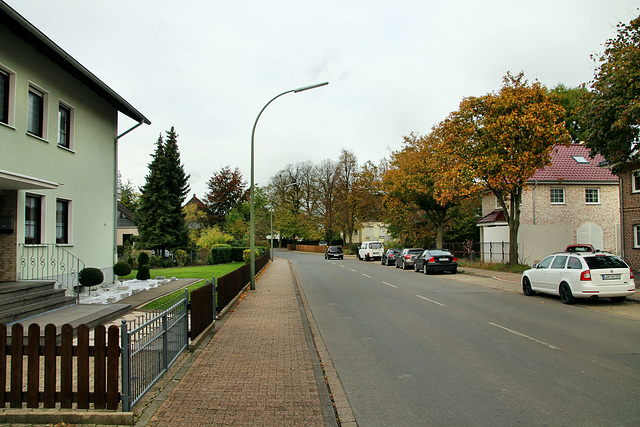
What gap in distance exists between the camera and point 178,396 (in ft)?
17.3

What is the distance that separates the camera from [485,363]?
6.72m

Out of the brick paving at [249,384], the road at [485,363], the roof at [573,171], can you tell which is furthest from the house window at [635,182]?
the brick paving at [249,384]

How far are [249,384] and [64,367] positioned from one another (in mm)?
2153

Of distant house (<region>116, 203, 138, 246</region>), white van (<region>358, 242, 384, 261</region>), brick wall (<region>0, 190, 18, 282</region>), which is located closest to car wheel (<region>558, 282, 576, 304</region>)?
brick wall (<region>0, 190, 18, 282</region>)

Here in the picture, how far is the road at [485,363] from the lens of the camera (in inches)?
189

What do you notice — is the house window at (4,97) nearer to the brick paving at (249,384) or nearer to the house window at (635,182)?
the brick paving at (249,384)

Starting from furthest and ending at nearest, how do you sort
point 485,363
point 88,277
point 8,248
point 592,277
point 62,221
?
point 62,221, point 88,277, point 592,277, point 8,248, point 485,363

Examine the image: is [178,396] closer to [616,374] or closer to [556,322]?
[616,374]

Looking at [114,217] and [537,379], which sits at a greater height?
[114,217]

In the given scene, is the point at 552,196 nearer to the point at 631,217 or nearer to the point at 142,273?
the point at 631,217

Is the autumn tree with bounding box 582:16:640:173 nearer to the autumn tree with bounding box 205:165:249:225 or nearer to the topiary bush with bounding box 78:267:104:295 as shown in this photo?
the topiary bush with bounding box 78:267:104:295

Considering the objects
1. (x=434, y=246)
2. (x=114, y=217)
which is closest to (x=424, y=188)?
(x=434, y=246)

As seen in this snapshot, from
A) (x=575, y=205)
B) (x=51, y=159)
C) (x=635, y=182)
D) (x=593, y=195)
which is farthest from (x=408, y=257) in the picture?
(x=51, y=159)

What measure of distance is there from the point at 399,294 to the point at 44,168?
1171 centimetres
